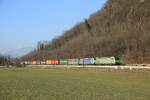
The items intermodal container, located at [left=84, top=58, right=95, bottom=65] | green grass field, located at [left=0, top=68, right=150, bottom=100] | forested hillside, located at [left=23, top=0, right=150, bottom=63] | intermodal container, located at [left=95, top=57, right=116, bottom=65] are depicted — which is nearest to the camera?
green grass field, located at [left=0, top=68, right=150, bottom=100]

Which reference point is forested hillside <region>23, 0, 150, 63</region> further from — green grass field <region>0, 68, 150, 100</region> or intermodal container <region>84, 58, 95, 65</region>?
green grass field <region>0, 68, 150, 100</region>

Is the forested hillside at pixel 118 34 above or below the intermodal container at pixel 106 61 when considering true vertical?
above

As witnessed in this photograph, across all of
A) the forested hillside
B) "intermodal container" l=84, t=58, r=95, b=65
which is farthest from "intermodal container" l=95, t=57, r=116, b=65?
the forested hillside

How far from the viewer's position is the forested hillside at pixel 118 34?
97.1m

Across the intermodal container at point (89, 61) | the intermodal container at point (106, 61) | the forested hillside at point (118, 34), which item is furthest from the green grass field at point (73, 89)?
the forested hillside at point (118, 34)

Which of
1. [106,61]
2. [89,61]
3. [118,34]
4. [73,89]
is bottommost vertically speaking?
[73,89]

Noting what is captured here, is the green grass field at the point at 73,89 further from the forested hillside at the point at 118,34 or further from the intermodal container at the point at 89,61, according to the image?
the forested hillside at the point at 118,34

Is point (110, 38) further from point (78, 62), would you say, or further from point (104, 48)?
point (78, 62)

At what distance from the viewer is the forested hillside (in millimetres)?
97106

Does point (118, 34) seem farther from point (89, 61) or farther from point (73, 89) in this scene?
point (73, 89)

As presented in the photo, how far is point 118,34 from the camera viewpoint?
385 ft

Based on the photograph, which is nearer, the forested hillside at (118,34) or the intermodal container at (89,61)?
the intermodal container at (89,61)

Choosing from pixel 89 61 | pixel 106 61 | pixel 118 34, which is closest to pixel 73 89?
pixel 106 61

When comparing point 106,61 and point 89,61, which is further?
point 89,61
